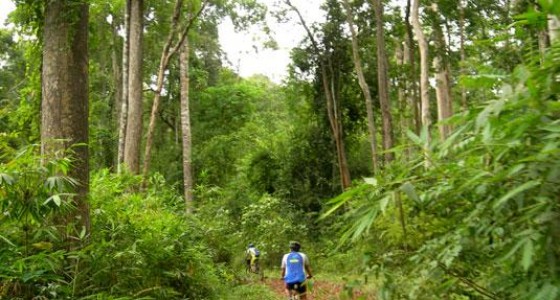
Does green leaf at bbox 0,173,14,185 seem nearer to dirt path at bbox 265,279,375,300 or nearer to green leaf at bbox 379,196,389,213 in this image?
green leaf at bbox 379,196,389,213

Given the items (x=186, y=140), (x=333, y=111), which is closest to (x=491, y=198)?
(x=186, y=140)

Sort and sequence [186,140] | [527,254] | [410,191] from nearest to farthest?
1. [527,254]
2. [410,191]
3. [186,140]

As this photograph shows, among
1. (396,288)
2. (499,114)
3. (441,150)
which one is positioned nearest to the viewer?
(499,114)

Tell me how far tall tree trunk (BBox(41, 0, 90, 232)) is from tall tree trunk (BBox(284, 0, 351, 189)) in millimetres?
18260

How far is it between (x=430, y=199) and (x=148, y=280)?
524 cm

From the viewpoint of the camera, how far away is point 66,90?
6062mm

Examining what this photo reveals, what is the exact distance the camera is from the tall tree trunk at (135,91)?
13352 mm

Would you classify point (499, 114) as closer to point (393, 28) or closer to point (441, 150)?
point (441, 150)

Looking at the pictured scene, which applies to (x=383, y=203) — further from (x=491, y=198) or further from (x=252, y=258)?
(x=252, y=258)

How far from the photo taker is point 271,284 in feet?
52.6

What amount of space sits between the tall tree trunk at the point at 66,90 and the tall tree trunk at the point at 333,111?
18260mm

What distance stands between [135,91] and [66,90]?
789 cm

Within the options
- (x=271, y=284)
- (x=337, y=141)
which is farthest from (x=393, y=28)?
(x=271, y=284)

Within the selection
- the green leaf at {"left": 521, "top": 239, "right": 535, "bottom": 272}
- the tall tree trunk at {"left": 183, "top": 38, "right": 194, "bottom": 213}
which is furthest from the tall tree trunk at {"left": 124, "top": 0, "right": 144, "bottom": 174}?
the green leaf at {"left": 521, "top": 239, "right": 535, "bottom": 272}
